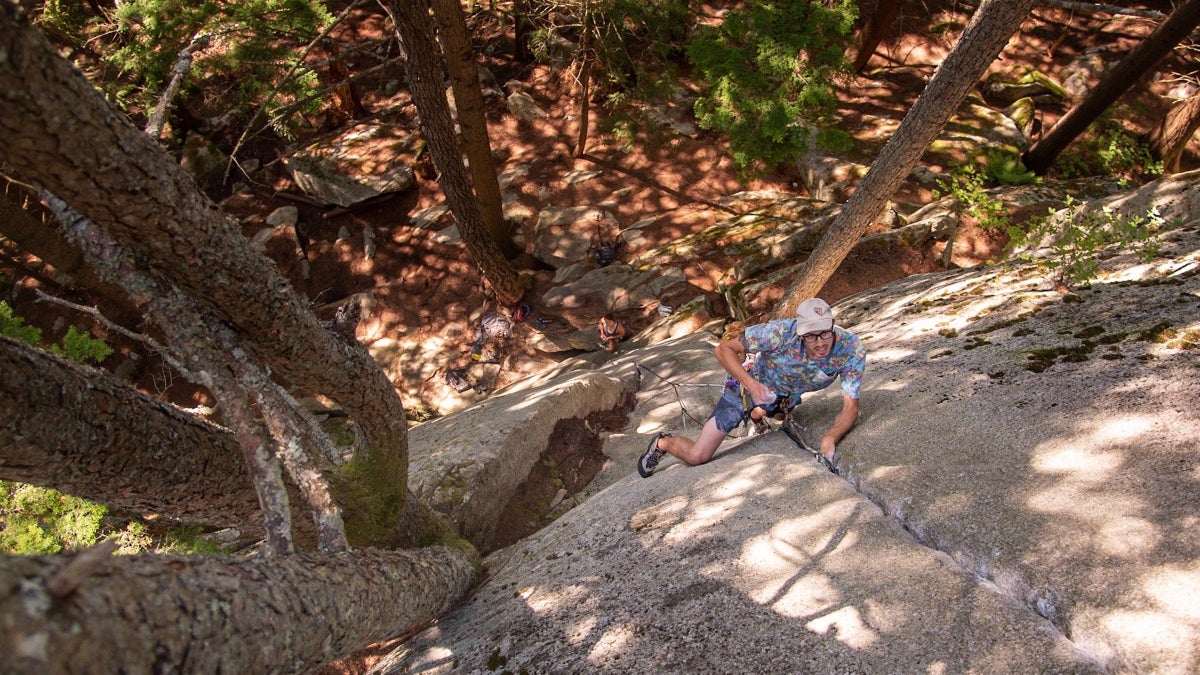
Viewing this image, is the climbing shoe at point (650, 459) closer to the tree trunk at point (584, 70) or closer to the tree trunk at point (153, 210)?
the tree trunk at point (153, 210)

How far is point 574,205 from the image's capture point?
49.3 ft

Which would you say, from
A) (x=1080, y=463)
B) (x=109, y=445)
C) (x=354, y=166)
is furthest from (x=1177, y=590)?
(x=354, y=166)

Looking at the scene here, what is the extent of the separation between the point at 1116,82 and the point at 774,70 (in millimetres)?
7739

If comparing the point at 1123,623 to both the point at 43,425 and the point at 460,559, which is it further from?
the point at 43,425

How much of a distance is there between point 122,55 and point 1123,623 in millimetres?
14349

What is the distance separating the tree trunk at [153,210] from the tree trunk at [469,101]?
25.7ft

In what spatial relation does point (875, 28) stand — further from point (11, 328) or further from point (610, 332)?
point (11, 328)

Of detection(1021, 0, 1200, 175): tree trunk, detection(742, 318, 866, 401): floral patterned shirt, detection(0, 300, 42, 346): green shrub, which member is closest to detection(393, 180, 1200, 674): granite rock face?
detection(742, 318, 866, 401): floral patterned shirt

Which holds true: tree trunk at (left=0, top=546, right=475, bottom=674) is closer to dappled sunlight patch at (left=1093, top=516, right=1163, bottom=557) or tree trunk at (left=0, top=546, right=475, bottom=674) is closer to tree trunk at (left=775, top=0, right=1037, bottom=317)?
dappled sunlight patch at (left=1093, top=516, right=1163, bottom=557)

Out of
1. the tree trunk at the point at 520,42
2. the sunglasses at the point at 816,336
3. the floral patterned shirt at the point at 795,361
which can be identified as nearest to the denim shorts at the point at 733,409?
the floral patterned shirt at the point at 795,361

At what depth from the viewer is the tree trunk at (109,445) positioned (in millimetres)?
2557

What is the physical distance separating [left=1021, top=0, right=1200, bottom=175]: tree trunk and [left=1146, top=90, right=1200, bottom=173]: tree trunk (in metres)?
1.75

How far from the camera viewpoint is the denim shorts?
225 inches

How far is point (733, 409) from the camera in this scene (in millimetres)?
5762
